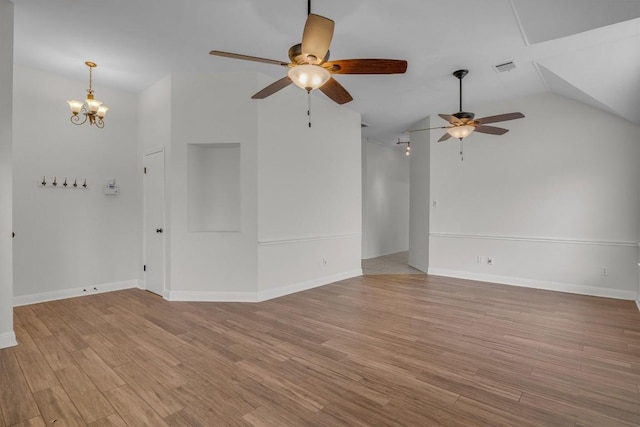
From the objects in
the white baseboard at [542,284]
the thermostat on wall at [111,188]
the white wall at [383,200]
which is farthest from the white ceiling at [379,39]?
the white wall at [383,200]

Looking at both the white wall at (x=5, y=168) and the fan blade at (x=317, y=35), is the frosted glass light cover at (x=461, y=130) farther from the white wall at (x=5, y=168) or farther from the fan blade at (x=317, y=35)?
the white wall at (x=5, y=168)

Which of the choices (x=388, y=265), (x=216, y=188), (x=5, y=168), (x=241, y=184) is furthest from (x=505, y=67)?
(x=5, y=168)

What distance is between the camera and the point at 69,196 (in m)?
4.43

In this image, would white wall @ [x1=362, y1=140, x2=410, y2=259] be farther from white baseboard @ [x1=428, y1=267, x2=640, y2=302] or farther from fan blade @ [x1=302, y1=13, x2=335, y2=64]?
fan blade @ [x1=302, y1=13, x2=335, y2=64]

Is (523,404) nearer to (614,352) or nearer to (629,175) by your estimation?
(614,352)

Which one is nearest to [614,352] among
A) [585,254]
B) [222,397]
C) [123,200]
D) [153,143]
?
[585,254]

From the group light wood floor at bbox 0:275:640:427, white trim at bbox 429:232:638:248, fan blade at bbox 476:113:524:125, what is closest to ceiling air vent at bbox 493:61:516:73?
fan blade at bbox 476:113:524:125

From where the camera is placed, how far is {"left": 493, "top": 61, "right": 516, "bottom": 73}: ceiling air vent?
3949mm

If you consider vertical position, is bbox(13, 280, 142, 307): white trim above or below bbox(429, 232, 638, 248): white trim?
below

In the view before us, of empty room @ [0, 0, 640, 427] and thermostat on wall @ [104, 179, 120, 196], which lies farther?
thermostat on wall @ [104, 179, 120, 196]

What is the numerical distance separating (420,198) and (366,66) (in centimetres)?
459

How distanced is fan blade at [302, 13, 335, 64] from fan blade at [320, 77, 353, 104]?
0.41 m

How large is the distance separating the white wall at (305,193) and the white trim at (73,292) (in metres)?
2.35

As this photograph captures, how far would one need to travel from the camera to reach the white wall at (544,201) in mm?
4516
